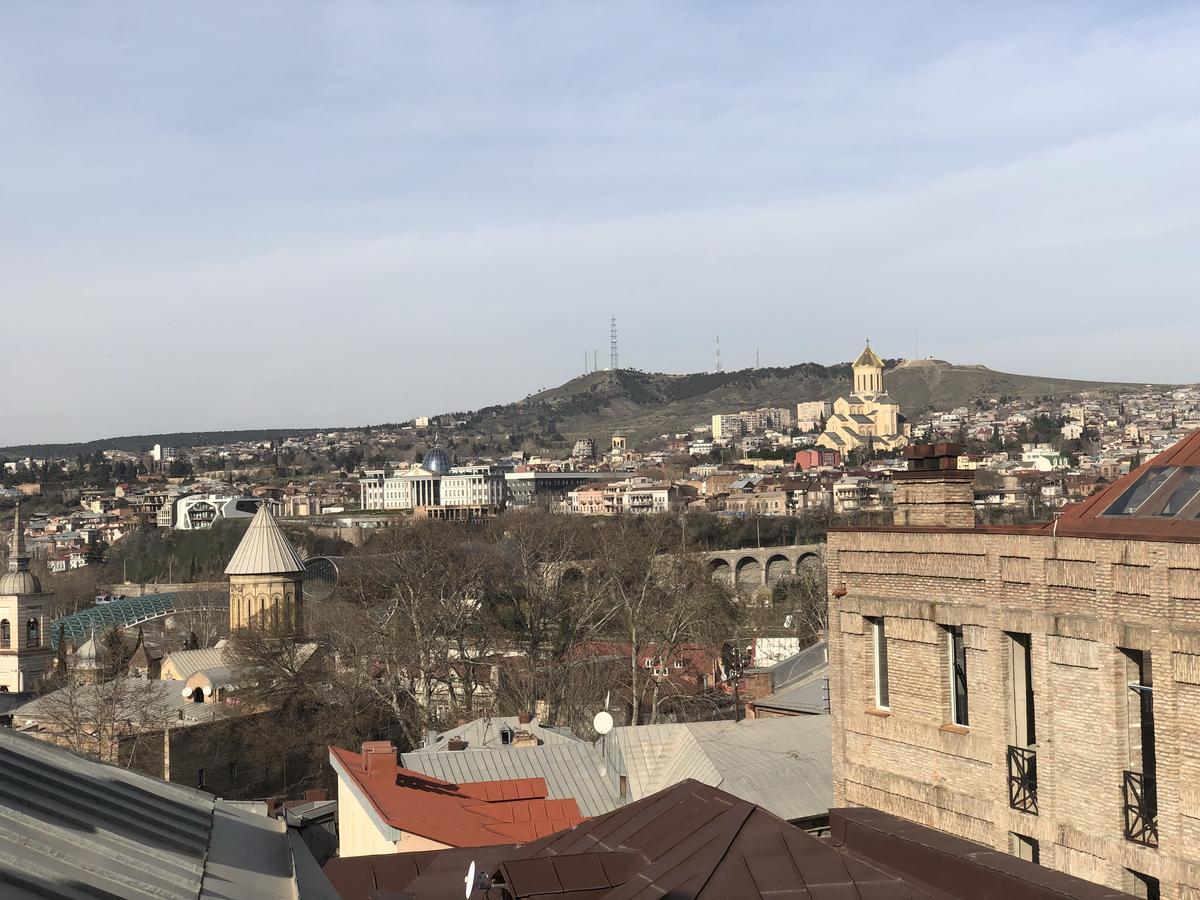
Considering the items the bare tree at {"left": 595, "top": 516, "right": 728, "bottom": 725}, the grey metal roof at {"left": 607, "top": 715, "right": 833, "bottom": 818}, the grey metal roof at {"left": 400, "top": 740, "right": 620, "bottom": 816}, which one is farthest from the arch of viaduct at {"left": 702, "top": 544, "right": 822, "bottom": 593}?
the grey metal roof at {"left": 607, "top": 715, "right": 833, "bottom": 818}

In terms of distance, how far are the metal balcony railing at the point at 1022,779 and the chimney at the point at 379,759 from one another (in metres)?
10.1

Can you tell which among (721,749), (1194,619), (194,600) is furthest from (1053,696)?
(194,600)

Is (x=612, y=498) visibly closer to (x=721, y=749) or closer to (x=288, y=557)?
(x=288, y=557)

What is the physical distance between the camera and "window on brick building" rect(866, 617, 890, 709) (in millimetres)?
12930

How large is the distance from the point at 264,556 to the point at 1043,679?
156 feet

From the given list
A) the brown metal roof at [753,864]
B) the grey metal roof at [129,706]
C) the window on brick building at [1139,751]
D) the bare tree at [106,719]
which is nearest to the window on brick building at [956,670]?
the brown metal roof at [753,864]

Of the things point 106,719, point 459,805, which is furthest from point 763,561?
point 459,805

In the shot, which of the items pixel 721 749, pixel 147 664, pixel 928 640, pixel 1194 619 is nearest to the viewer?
pixel 1194 619

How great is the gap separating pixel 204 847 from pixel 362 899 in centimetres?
369

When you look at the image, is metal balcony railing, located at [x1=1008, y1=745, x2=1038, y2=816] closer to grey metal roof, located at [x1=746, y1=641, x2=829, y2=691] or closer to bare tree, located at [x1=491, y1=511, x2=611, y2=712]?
grey metal roof, located at [x1=746, y1=641, x2=829, y2=691]

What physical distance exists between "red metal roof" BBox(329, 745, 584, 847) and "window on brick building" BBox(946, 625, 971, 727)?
690 cm

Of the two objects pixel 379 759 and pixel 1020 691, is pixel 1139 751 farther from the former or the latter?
pixel 379 759

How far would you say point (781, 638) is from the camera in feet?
158

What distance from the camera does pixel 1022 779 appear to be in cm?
1108
